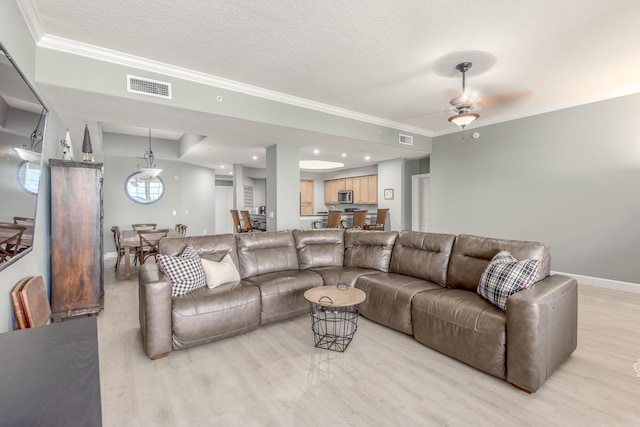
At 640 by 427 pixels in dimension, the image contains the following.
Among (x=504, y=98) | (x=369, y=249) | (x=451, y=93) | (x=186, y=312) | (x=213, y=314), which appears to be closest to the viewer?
(x=186, y=312)

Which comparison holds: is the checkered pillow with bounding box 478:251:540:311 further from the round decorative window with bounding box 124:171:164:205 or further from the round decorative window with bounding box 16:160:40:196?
the round decorative window with bounding box 124:171:164:205

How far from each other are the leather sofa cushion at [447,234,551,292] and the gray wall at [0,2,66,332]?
11.7 feet

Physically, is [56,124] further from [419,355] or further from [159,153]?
[419,355]

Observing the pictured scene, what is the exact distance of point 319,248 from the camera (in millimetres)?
3975

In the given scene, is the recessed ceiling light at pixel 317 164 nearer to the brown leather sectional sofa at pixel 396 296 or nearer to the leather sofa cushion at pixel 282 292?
the brown leather sectional sofa at pixel 396 296

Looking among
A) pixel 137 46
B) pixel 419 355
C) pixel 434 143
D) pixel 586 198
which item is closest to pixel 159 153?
pixel 137 46

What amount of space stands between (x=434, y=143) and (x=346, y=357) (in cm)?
543

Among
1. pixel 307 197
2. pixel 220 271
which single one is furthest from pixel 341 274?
pixel 307 197

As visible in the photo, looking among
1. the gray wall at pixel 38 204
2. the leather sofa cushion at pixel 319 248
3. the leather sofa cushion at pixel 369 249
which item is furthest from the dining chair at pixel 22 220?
the leather sofa cushion at pixel 369 249

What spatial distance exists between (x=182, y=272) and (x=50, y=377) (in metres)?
1.90

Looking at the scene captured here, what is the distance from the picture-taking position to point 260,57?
3191 mm

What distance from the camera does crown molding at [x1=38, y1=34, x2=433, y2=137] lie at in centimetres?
283

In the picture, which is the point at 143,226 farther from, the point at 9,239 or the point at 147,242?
the point at 9,239

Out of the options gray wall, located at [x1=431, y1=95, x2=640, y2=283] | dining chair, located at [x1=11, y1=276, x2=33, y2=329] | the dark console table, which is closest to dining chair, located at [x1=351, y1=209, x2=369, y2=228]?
gray wall, located at [x1=431, y1=95, x2=640, y2=283]
